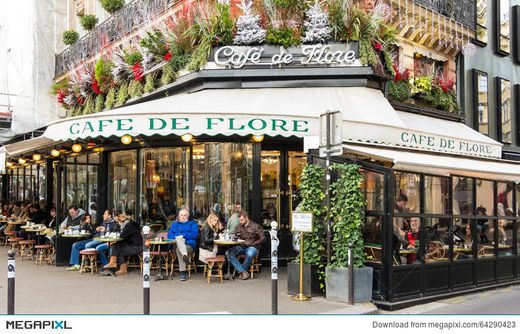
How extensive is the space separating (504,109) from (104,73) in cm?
1311

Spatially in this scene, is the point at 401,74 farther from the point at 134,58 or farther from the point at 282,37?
the point at 134,58

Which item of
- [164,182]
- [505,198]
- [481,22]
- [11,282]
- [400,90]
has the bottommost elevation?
[11,282]

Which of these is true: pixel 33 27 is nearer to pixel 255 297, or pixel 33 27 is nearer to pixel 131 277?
pixel 131 277

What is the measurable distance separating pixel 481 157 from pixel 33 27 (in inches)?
743

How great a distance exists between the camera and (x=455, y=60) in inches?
709

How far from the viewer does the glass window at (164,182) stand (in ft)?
45.8

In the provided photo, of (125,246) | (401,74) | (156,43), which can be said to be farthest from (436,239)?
(156,43)

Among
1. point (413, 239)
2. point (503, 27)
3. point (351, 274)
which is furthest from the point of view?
point (503, 27)

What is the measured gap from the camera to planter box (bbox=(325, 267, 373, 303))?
916cm

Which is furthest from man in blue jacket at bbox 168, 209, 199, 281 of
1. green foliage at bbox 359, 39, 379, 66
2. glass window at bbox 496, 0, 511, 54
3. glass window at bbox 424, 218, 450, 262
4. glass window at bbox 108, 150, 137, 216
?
glass window at bbox 496, 0, 511, 54

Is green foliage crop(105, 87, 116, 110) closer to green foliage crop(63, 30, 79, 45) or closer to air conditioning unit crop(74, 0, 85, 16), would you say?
green foliage crop(63, 30, 79, 45)

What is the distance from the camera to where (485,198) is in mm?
11844

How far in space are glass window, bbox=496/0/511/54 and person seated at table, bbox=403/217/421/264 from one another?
1195 cm
